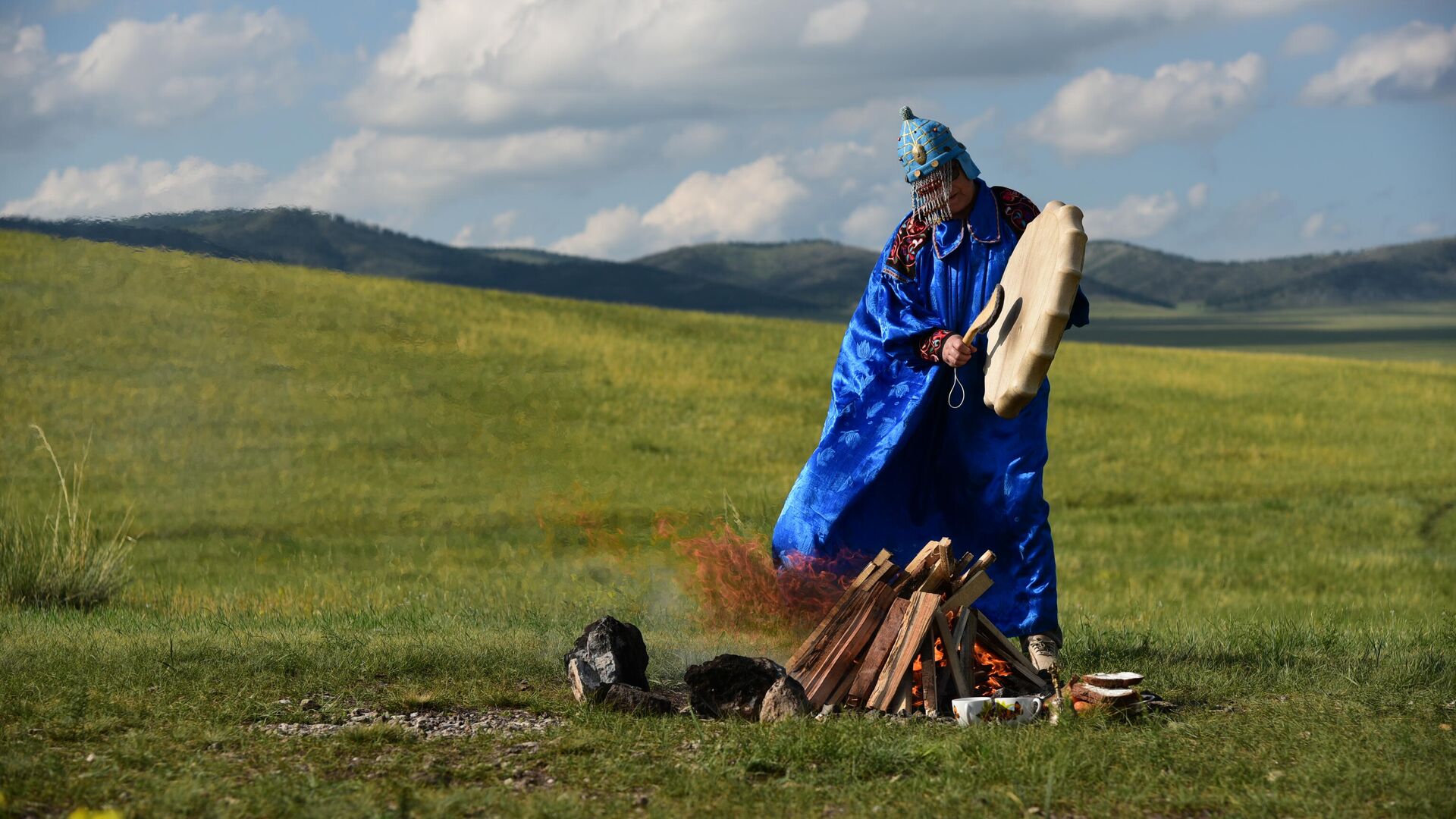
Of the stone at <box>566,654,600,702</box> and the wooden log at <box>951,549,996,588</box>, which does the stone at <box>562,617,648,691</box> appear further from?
the wooden log at <box>951,549,996,588</box>

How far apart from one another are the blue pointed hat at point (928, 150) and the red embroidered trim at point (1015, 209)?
234 mm

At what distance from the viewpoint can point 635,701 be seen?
6.50 meters

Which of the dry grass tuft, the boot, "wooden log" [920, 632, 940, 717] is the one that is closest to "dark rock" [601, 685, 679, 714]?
"wooden log" [920, 632, 940, 717]

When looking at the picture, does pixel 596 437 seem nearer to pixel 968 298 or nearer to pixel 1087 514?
pixel 1087 514

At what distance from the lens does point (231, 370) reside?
30.0m

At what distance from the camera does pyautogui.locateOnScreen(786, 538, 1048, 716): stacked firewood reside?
6.57 m

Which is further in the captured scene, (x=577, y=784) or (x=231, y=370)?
(x=231, y=370)

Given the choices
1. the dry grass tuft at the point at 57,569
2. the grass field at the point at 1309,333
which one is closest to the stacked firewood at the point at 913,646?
the dry grass tuft at the point at 57,569

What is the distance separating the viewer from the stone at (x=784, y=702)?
20.8 ft

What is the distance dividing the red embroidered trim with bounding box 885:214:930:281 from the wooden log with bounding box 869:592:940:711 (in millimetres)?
1915

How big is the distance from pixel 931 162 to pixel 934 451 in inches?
61.9

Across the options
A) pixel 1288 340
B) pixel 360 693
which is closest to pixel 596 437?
pixel 360 693

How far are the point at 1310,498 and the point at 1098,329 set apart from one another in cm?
13499

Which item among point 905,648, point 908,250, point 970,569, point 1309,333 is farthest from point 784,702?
point 1309,333
